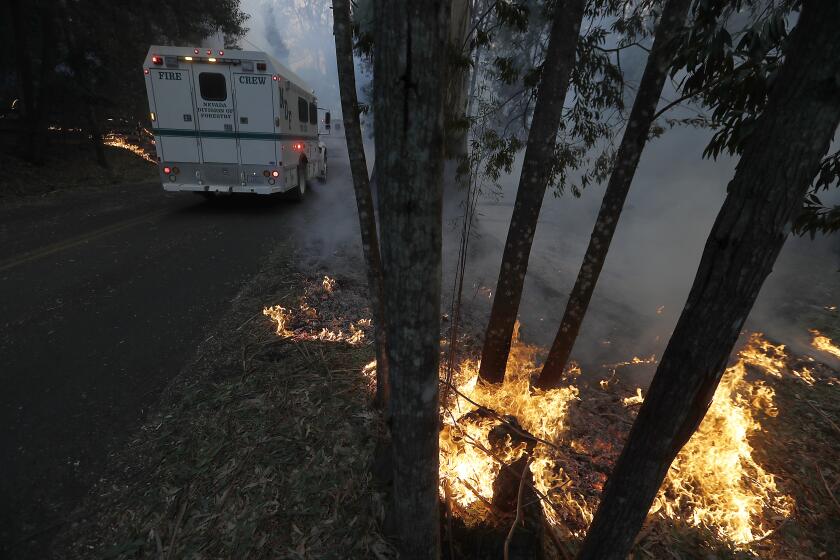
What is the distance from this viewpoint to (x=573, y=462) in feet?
14.1

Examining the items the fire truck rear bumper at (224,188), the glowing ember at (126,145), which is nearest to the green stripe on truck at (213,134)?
the fire truck rear bumper at (224,188)

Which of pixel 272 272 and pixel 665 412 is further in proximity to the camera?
pixel 272 272

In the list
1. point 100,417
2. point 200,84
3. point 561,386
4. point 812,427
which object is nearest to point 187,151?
point 200,84

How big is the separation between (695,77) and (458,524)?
3.77m

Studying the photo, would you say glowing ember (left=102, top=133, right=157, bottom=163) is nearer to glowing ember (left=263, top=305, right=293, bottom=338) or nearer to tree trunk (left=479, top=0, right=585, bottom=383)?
glowing ember (left=263, top=305, right=293, bottom=338)

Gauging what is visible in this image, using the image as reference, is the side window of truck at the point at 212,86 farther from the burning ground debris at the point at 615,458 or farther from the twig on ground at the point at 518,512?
the twig on ground at the point at 518,512

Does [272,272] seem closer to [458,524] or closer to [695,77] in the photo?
[458,524]

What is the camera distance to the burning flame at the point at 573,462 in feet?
11.3

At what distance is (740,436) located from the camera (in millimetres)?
4543

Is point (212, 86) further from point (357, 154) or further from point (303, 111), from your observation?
point (357, 154)

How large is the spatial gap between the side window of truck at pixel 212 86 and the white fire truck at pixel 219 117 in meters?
0.02

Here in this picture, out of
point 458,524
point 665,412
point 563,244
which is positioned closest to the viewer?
point 665,412

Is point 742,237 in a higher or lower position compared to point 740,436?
higher

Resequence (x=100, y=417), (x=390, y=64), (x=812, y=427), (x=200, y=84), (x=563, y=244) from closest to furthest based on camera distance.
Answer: (x=390, y=64)
(x=100, y=417)
(x=812, y=427)
(x=200, y=84)
(x=563, y=244)
